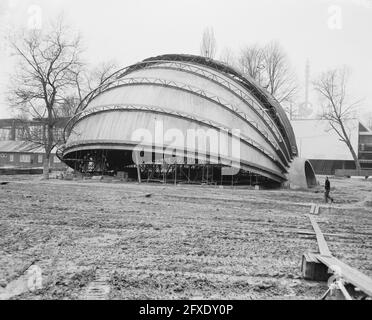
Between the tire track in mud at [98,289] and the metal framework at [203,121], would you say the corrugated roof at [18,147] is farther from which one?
the tire track in mud at [98,289]

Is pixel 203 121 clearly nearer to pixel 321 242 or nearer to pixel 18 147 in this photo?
pixel 321 242

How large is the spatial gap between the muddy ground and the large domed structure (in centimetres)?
1134

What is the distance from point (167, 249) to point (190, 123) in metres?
19.2

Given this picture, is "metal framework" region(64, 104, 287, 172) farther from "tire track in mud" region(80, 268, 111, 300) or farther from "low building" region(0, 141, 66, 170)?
"low building" region(0, 141, 66, 170)

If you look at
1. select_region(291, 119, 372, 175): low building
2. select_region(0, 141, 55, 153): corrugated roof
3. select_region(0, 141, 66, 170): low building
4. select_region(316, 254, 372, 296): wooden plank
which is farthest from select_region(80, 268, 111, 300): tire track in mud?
select_region(0, 141, 55, 153): corrugated roof

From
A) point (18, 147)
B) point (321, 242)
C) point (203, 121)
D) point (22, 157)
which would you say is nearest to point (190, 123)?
point (203, 121)

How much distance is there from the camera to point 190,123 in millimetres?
26391

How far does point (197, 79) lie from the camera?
29.5m

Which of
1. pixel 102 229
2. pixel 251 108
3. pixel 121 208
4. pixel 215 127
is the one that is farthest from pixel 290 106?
pixel 102 229

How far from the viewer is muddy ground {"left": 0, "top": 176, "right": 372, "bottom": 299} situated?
5.47 meters

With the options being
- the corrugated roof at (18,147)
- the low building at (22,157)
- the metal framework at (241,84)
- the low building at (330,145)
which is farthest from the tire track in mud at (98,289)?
the corrugated roof at (18,147)

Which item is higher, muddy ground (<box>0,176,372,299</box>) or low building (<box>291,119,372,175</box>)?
low building (<box>291,119,372,175</box>)

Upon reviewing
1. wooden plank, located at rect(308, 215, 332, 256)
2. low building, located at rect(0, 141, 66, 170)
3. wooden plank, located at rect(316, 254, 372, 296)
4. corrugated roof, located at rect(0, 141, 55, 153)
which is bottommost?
wooden plank, located at rect(308, 215, 332, 256)
